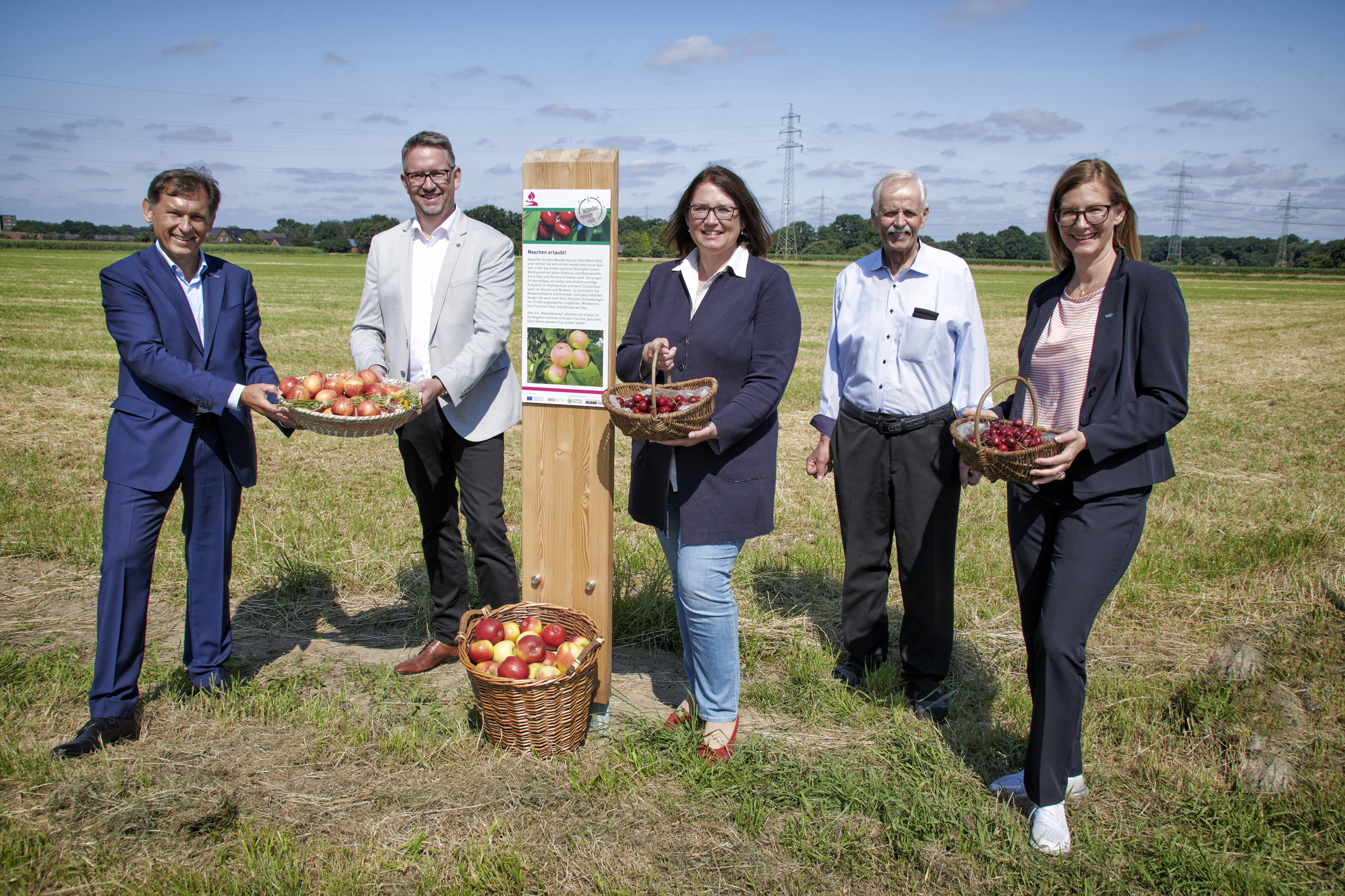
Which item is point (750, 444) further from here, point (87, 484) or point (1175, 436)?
point (1175, 436)

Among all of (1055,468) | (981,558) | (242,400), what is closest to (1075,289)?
(1055,468)

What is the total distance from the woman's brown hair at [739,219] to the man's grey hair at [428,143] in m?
1.30

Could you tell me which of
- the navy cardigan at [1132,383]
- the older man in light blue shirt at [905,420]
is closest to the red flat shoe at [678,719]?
the older man in light blue shirt at [905,420]

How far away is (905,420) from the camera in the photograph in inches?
161

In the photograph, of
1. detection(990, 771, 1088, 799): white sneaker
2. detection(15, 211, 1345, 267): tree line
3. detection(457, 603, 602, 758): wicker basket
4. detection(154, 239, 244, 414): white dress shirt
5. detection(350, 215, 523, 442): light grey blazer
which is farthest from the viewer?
detection(15, 211, 1345, 267): tree line

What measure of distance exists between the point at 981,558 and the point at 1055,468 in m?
3.36

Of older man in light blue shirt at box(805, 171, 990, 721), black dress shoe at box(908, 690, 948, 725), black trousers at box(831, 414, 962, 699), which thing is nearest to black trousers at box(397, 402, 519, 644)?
older man in light blue shirt at box(805, 171, 990, 721)

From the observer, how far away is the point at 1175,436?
10406 mm

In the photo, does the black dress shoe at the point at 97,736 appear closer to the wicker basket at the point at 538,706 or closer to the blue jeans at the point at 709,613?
the wicker basket at the point at 538,706

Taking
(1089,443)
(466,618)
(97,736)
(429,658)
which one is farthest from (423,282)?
(1089,443)

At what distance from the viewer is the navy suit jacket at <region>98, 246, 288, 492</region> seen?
373cm

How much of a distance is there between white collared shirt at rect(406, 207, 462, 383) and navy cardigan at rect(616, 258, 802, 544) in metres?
1.53

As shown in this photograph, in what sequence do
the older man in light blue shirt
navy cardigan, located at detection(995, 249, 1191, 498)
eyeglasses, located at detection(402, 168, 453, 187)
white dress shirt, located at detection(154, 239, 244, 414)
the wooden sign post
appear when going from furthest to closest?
eyeglasses, located at detection(402, 168, 453, 187) < the older man in light blue shirt < white dress shirt, located at detection(154, 239, 244, 414) < the wooden sign post < navy cardigan, located at detection(995, 249, 1191, 498)

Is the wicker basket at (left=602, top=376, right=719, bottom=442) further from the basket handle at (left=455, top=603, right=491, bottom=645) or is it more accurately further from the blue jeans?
the basket handle at (left=455, top=603, right=491, bottom=645)
